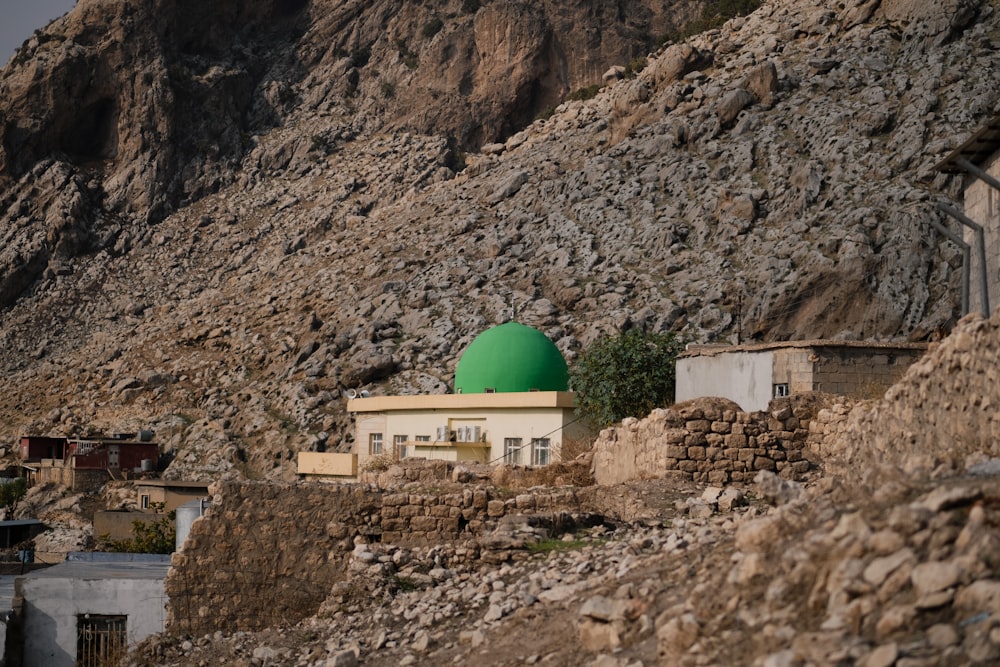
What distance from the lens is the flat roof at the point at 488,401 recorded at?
26.1 meters

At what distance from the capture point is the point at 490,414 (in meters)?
27.2

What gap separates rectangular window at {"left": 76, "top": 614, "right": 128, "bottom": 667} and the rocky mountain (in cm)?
2640

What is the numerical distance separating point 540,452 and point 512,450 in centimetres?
74

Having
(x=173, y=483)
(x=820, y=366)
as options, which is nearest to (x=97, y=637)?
(x=820, y=366)

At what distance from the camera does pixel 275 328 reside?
48.3 metres

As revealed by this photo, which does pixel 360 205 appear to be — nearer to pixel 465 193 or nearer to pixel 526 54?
pixel 465 193

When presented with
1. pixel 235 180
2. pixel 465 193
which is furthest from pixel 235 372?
pixel 235 180

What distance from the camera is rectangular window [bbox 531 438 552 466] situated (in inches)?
1039

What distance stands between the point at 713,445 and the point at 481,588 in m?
4.70

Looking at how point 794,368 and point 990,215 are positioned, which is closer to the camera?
point 990,215

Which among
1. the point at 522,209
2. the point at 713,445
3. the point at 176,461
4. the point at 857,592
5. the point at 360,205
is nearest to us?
the point at 857,592

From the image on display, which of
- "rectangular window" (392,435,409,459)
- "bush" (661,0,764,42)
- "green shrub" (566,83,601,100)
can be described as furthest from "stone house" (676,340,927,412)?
"green shrub" (566,83,601,100)

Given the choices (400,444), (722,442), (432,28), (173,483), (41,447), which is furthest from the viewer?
(432,28)

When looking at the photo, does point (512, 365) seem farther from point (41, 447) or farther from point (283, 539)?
point (41, 447)
